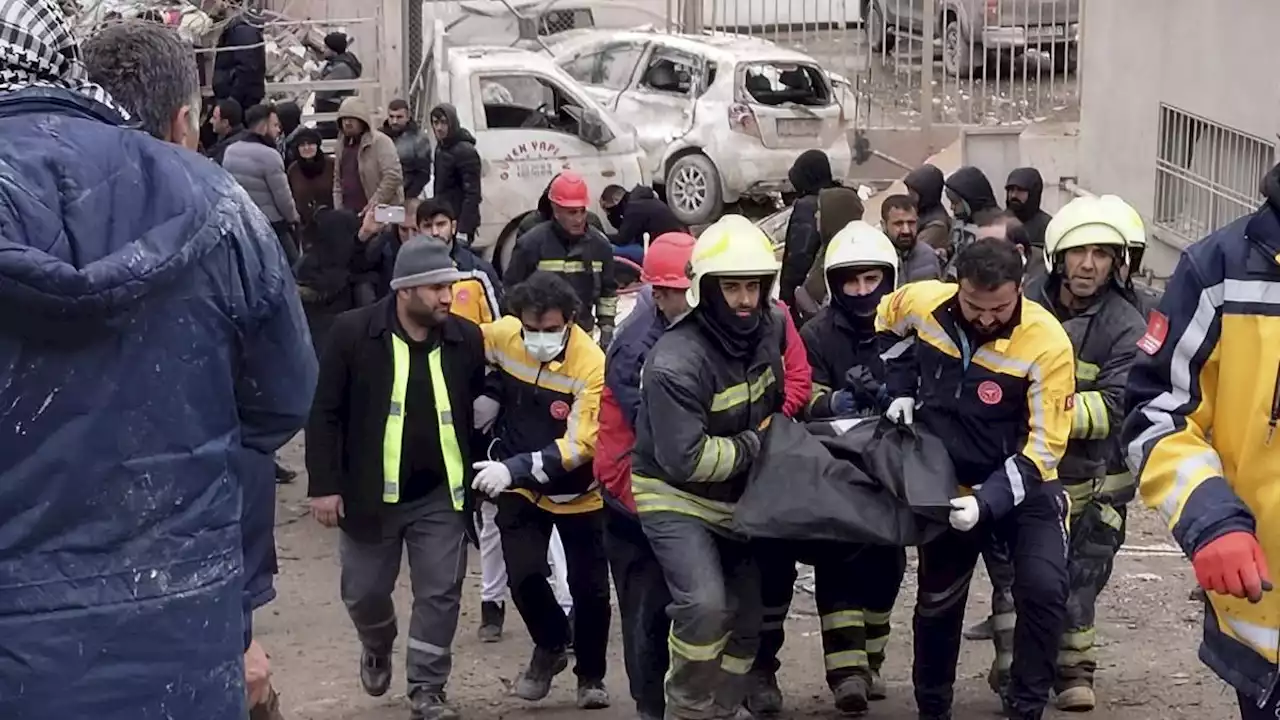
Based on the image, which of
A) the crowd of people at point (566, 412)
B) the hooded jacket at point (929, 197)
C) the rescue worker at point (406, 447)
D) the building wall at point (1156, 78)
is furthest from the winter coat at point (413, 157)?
the rescue worker at point (406, 447)

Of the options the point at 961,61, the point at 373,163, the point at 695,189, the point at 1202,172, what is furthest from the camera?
the point at 961,61

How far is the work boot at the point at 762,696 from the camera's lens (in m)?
6.96

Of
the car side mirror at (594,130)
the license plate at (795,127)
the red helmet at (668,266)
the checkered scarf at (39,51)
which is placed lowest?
the license plate at (795,127)

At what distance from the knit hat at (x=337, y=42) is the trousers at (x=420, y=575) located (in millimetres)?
13864

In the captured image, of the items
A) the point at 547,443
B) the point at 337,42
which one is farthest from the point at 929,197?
the point at 337,42

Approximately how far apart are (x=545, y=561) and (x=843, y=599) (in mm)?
1096

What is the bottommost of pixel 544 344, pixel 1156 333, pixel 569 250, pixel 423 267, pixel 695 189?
pixel 695 189

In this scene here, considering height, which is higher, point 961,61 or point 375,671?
point 961,61

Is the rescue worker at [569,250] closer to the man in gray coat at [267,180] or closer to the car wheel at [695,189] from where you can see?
the man in gray coat at [267,180]

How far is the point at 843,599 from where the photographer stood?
686 cm

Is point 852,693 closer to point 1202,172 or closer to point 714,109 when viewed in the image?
point 1202,172

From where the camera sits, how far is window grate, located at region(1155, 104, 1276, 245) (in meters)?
13.7

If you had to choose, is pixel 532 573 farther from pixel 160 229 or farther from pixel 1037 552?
pixel 160 229

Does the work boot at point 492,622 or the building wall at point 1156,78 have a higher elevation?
the building wall at point 1156,78
